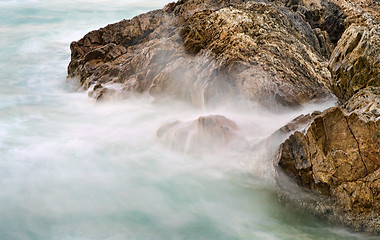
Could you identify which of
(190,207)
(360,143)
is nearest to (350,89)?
(360,143)

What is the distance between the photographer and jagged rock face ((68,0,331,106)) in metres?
7.63

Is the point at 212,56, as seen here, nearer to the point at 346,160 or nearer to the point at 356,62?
the point at 356,62

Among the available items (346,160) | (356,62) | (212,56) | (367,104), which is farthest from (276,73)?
(346,160)

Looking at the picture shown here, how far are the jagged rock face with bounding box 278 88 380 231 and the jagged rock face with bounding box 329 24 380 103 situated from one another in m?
0.65

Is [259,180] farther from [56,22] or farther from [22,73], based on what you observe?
[56,22]

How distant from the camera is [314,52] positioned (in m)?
8.52

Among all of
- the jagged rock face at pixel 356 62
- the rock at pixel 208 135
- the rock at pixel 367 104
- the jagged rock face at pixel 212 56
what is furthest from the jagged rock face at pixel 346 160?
the jagged rock face at pixel 212 56

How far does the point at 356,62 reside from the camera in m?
5.59

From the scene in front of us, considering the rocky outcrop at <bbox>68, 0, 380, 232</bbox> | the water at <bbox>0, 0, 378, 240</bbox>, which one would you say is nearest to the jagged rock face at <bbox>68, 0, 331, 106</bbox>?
the rocky outcrop at <bbox>68, 0, 380, 232</bbox>

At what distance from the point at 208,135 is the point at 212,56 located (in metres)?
2.49

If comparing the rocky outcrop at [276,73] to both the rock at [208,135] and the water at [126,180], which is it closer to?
the rock at [208,135]

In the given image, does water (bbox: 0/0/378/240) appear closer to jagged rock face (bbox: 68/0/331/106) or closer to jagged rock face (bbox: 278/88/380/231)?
jagged rock face (bbox: 278/88/380/231)

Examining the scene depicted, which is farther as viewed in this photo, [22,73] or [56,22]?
[56,22]

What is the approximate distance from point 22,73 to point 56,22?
6.79 metres
